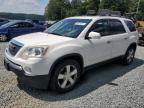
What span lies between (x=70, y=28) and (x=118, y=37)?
1.68 meters

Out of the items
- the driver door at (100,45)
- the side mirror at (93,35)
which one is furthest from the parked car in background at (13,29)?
the side mirror at (93,35)

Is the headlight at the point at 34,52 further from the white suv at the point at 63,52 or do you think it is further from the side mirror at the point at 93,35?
the side mirror at the point at 93,35

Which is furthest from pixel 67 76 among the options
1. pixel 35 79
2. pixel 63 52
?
pixel 35 79

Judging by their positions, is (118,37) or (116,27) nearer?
(118,37)

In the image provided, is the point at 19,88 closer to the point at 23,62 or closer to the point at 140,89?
the point at 23,62

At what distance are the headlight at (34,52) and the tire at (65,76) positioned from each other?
47cm

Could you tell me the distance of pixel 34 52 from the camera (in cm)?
431

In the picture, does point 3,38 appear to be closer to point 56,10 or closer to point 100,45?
point 100,45

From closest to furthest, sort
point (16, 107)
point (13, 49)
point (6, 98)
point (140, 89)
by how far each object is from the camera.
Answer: point (16, 107), point (6, 98), point (13, 49), point (140, 89)

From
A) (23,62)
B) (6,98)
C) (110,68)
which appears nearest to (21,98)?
(6,98)

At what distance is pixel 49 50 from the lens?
434 centimetres

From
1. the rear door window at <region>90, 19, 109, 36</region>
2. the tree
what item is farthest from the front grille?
the tree

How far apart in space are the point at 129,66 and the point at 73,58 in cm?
316

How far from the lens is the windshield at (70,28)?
5.21m
